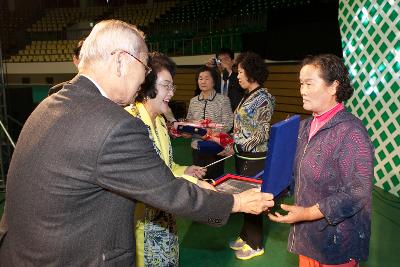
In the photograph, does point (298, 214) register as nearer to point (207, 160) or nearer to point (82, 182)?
point (82, 182)

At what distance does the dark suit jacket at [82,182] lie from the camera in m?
0.92

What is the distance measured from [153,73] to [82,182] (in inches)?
32.3

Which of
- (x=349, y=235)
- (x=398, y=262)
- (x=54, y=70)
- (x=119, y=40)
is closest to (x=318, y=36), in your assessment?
(x=398, y=262)

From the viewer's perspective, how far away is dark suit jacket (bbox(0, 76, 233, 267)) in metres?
0.92

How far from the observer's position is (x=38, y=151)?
3.13ft

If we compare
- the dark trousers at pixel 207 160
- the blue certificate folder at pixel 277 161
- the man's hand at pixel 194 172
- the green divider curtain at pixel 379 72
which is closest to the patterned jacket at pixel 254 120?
the dark trousers at pixel 207 160

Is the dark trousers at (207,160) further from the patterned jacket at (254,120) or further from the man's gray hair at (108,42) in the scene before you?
the man's gray hair at (108,42)

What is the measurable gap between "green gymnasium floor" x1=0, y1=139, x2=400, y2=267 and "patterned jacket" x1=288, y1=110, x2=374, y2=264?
1.19 meters

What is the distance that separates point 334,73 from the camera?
1.49 metres

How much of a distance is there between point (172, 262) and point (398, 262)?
1753 millimetres

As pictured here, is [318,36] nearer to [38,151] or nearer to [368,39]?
[368,39]

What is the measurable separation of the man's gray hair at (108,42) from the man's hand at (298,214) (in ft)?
2.55

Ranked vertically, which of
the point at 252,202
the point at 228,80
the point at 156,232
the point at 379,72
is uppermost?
the point at 379,72

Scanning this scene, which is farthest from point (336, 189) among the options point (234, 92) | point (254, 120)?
point (234, 92)
